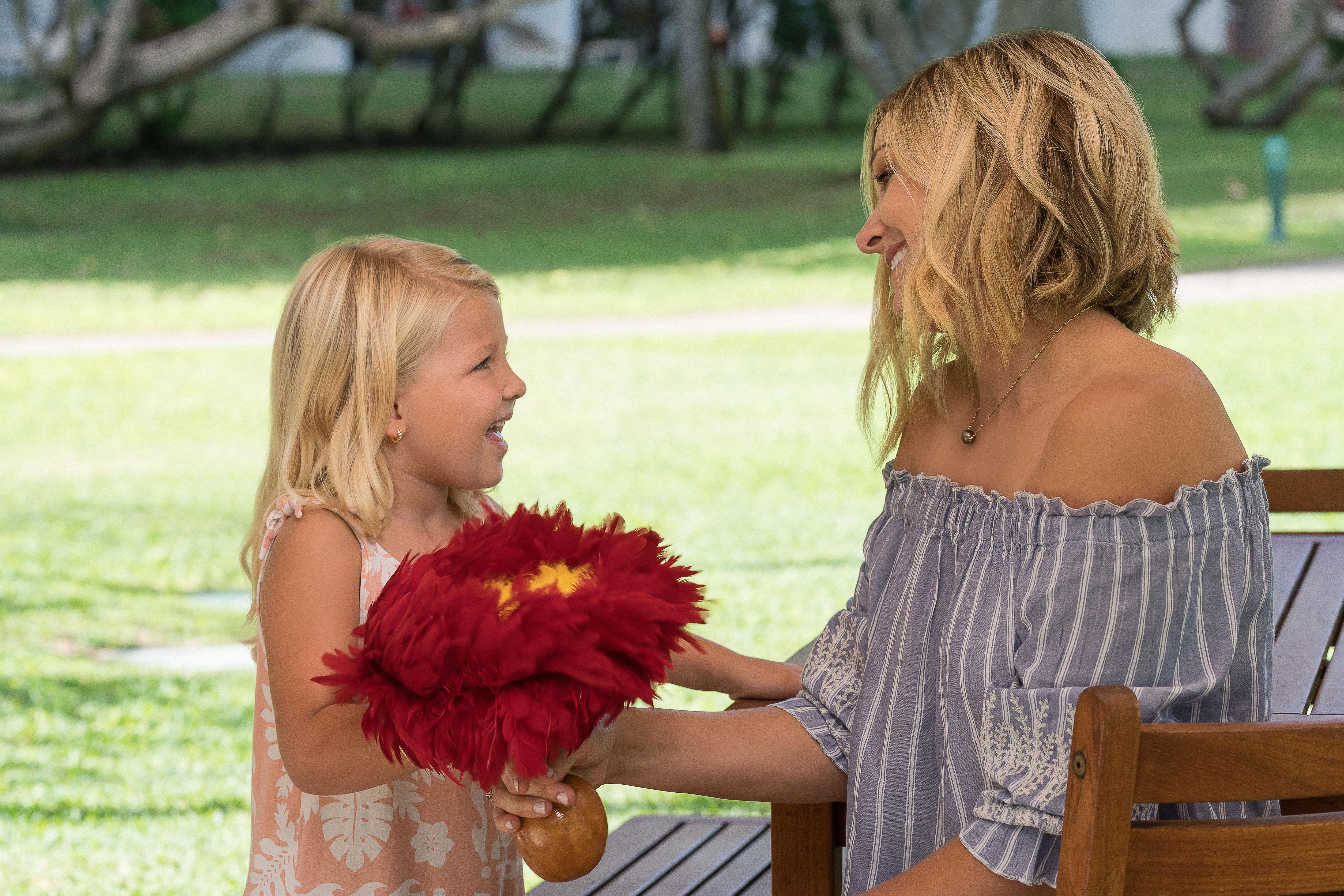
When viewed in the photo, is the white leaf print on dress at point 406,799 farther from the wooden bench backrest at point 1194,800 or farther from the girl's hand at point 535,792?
the wooden bench backrest at point 1194,800

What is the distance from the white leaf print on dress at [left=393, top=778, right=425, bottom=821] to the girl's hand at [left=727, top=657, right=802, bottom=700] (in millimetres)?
469

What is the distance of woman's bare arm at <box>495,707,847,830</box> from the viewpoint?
177 centimetres

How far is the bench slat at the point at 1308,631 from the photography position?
257 cm

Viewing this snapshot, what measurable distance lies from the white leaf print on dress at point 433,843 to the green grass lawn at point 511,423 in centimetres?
205

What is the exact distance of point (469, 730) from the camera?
1.42 metres

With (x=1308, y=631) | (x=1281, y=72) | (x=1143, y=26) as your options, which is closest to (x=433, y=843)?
(x=1308, y=631)

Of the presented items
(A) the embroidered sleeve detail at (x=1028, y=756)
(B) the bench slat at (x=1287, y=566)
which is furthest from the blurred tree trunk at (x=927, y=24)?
(A) the embroidered sleeve detail at (x=1028, y=756)

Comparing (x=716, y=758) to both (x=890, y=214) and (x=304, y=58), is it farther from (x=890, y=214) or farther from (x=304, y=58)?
(x=304, y=58)

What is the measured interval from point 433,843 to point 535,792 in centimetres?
59

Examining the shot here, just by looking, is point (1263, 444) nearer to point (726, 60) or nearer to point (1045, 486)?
point (1045, 486)

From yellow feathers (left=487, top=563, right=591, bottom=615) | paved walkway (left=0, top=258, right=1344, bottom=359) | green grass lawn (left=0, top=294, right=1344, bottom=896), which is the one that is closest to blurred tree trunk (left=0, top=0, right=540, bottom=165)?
paved walkway (left=0, top=258, right=1344, bottom=359)

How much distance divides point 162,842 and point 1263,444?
662 cm

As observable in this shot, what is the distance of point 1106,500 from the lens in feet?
5.54

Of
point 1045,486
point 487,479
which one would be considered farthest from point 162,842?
point 1045,486
